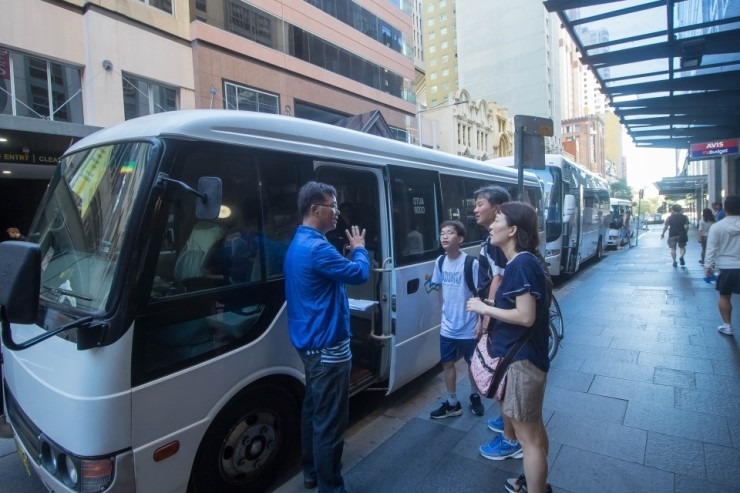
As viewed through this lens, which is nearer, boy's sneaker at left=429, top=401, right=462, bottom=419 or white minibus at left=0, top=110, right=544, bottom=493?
white minibus at left=0, top=110, right=544, bottom=493

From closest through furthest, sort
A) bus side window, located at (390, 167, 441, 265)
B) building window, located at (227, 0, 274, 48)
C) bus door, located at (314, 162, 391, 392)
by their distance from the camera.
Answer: bus door, located at (314, 162, 391, 392)
bus side window, located at (390, 167, 441, 265)
building window, located at (227, 0, 274, 48)

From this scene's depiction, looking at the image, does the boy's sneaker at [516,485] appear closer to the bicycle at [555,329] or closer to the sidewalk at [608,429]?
the sidewalk at [608,429]

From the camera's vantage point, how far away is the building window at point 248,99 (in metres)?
17.7

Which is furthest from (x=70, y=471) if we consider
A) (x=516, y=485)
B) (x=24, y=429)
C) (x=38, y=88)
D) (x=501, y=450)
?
(x=38, y=88)

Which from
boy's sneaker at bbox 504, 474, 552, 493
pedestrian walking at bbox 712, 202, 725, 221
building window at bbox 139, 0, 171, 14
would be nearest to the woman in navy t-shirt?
boy's sneaker at bbox 504, 474, 552, 493

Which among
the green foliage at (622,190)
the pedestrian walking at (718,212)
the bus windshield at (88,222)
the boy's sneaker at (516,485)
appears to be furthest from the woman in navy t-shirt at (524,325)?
the green foliage at (622,190)

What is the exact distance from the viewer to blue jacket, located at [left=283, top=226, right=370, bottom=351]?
2.64 metres

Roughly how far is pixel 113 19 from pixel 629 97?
1485 centimetres

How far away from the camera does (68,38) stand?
12.4 m

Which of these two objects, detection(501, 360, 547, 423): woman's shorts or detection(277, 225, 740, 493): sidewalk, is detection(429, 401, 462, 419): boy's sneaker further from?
detection(501, 360, 547, 423): woman's shorts

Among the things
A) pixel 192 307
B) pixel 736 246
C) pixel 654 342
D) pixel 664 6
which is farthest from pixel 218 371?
pixel 664 6

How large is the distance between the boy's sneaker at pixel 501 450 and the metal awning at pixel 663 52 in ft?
19.1

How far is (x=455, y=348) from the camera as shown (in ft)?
13.0

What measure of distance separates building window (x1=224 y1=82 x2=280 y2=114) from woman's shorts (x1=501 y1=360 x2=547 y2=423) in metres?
17.6
